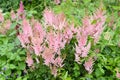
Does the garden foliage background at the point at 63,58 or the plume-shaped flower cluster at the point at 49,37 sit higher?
the plume-shaped flower cluster at the point at 49,37

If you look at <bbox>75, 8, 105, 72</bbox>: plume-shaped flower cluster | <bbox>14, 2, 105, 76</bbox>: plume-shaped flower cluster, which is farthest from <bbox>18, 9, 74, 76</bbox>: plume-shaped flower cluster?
<bbox>75, 8, 105, 72</bbox>: plume-shaped flower cluster

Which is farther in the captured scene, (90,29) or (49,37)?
(90,29)

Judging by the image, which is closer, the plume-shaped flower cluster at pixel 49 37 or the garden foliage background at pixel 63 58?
the plume-shaped flower cluster at pixel 49 37

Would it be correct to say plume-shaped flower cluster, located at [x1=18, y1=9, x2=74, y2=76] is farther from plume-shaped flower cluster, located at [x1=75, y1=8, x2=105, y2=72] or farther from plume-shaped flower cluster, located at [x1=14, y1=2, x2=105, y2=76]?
plume-shaped flower cluster, located at [x1=75, y1=8, x2=105, y2=72]

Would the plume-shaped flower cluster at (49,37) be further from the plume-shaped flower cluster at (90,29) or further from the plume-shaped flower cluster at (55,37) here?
the plume-shaped flower cluster at (90,29)

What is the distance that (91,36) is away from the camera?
11.1 feet

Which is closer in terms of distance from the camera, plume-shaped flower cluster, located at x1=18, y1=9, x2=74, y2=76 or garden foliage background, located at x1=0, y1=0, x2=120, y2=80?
plume-shaped flower cluster, located at x1=18, y1=9, x2=74, y2=76

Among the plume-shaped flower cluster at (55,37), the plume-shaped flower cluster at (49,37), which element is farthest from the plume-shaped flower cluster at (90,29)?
the plume-shaped flower cluster at (49,37)

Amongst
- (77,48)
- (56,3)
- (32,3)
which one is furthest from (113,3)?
(77,48)

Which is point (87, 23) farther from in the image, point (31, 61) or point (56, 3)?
point (56, 3)

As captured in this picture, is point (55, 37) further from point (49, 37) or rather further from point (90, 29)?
point (90, 29)

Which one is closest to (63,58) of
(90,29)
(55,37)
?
(55,37)

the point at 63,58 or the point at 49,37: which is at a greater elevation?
the point at 49,37

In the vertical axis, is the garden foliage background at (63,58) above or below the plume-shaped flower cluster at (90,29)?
below
